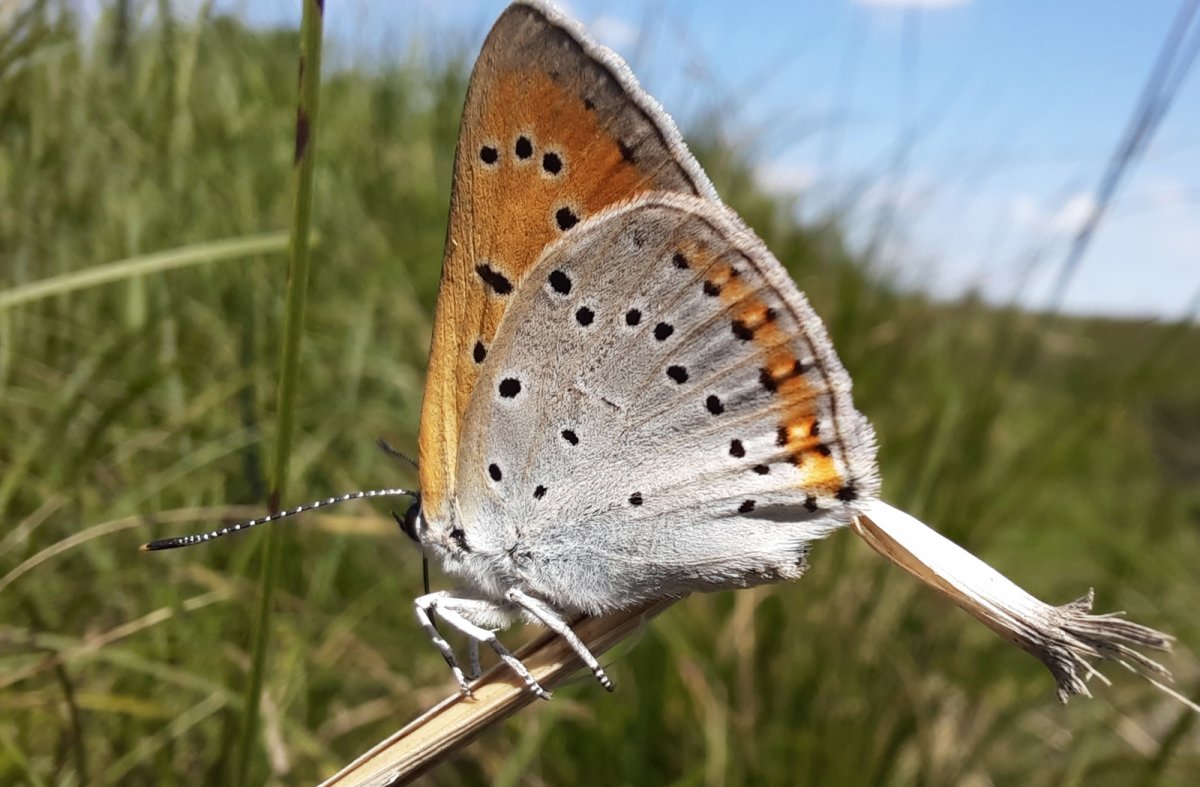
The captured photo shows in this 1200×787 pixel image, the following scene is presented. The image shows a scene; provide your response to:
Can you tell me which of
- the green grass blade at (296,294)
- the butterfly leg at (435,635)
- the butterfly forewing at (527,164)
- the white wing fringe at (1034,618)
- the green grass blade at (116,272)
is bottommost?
the white wing fringe at (1034,618)

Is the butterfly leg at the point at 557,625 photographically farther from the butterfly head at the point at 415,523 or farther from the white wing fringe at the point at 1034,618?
the white wing fringe at the point at 1034,618

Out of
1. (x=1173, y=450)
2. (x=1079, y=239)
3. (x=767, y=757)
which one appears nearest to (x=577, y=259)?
(x=1079, y=239)

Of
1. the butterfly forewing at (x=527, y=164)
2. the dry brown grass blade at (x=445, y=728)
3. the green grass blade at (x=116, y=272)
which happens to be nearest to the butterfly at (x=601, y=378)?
the butterfly forewing at (x=527, y=164)

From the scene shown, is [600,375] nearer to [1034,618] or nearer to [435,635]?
[435,635]

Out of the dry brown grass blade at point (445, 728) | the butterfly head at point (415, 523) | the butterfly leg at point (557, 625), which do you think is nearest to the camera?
the dry brown grass blade at point (445, 728)

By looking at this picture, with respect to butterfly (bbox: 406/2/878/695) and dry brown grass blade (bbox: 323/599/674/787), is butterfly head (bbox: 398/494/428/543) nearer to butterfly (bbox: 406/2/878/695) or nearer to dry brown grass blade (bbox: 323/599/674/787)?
butterfly (bbox: 406/2/878/695)

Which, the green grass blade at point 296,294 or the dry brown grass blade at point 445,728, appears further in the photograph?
the dry brown grass blade at point 445,728

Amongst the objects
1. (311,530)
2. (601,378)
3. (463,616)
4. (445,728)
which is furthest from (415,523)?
(311,530)

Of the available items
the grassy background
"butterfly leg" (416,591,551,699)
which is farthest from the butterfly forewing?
the grassy background

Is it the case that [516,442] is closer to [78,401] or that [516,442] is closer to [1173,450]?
[78,401]
